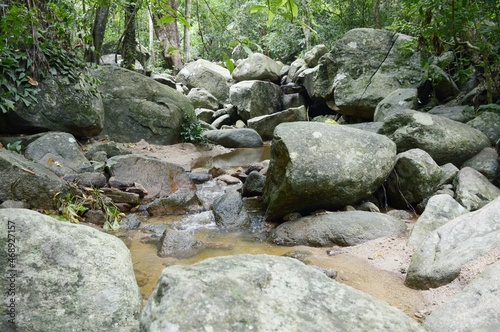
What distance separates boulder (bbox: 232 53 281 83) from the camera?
607 inches

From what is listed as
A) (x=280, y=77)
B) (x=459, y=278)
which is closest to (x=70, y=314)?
(x=459, y=278)

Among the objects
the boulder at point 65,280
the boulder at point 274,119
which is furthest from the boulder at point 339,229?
the boulder at point 274,119

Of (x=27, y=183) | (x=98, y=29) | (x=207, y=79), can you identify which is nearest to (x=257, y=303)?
(x=27, y=183)

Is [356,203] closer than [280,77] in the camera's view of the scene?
Yes

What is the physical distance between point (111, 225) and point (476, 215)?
12.6ft

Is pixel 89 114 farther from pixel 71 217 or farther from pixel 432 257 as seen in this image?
pixel 432 257

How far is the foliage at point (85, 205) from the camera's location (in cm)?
479

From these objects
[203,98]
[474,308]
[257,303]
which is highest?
[257,303]

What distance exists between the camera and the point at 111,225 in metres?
4.86

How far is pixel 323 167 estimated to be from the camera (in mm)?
4516

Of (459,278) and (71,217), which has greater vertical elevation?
(459,278)

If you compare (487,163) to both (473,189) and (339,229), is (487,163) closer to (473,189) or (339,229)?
(473,189)

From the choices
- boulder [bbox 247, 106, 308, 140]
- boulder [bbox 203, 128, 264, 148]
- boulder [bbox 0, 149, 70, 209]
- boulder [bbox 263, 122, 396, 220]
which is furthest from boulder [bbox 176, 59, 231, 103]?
boulder [bbox 263, 122, 396, 220]

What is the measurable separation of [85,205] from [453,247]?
4179 millimetres
